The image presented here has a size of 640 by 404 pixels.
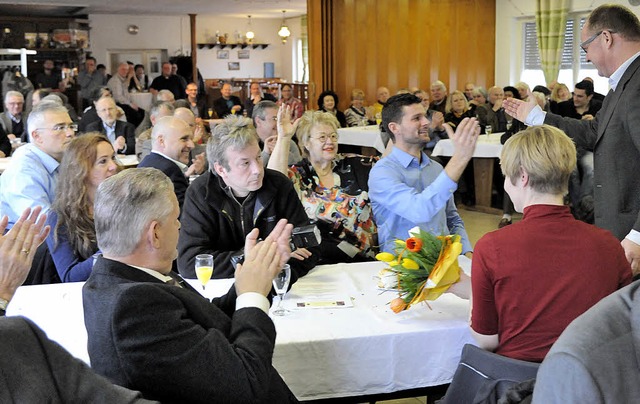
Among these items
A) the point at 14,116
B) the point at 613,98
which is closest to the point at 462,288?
the point at 613,98

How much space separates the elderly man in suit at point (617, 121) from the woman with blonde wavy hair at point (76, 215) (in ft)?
7.21

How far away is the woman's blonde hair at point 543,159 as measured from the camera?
7.73ft

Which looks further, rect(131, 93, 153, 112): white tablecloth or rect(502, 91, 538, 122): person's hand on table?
rect(131, 93, 153, 112): white tablecloth

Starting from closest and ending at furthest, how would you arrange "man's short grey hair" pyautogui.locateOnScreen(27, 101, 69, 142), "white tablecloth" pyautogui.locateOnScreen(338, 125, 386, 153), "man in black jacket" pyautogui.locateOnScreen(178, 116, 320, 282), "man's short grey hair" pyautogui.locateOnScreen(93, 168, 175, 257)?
"man's short grey hair" pyautogui.locateOnScreen(93, 168, 175, 257) → "man in black jacket" pyautogui.locateOnScreen(178, 116, 320, 282) → "man's short grey hair" pyautogui.locateOnScreen(27, 101, 69, 142) → "white tablecloth" pyautogui.locateOnScreen(338, 125, 386, 153)

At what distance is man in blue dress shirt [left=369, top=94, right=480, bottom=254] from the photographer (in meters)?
3.56

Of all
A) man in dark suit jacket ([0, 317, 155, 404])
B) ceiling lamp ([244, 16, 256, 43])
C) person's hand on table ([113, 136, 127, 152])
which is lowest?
man in dark suit jacket ([0, 317, 155, 404])

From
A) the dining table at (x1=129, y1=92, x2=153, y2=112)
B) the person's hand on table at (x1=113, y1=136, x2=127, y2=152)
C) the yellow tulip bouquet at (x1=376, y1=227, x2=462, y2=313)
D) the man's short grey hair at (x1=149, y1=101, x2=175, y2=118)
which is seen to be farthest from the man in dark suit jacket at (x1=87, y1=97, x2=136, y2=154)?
the dining table at (x1=129, y1=92, x2=153, y2=112)

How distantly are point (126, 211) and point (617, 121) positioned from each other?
2293 millimetres

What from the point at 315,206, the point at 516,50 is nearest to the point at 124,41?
the point at 516,50

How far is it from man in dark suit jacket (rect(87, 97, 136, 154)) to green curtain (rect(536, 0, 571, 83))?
7.12 m

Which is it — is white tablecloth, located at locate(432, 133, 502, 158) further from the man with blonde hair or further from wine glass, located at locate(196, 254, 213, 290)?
the man with blonde hair

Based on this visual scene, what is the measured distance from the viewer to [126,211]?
1997mm

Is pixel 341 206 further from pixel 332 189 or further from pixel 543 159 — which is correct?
pixel 543 159

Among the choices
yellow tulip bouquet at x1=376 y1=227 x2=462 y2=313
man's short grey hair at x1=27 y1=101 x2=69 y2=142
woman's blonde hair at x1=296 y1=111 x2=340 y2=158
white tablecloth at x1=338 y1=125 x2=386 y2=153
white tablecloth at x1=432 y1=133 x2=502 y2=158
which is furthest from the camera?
white tablecloth at x1=338 y1=125 x2=386 y2=153
